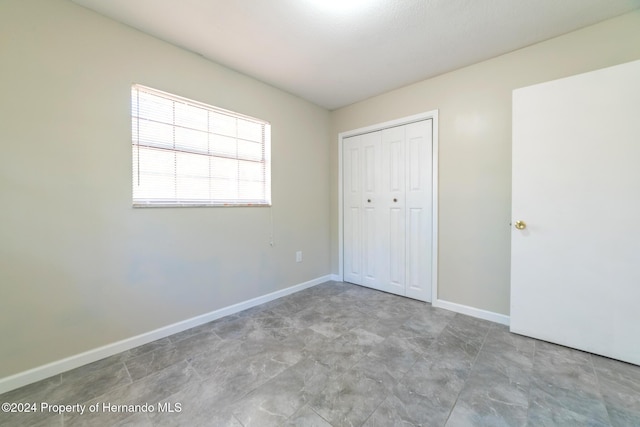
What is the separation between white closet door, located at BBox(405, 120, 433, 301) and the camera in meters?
2.69

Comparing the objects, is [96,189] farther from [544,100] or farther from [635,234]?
[635,234]

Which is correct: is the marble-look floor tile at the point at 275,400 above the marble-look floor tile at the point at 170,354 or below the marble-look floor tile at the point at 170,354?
above

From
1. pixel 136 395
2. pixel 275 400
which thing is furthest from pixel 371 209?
pixel 136 395

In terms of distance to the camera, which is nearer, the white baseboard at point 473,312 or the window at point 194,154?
the window at point 194,154

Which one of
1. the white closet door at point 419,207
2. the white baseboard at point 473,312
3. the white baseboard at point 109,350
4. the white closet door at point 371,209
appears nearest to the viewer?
Result: the white baseboard at point 109,350

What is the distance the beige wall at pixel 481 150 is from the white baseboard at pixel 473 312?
0.14ft

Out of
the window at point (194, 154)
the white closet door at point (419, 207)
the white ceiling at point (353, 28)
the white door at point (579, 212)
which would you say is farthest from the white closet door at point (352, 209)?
the white door at point (579, 212)

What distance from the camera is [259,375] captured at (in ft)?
5.15

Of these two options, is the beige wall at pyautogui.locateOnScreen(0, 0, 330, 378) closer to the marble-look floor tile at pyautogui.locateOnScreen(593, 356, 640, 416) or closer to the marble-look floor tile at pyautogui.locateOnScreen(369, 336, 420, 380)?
the marble-look floor tile at pyautogui.locateOnScreen(369, 336, 420, 380)

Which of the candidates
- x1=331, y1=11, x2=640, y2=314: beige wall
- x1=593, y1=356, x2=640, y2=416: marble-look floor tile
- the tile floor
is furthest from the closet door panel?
x1=593, y1=356, x2=640, y2=416: marble-look floor tile

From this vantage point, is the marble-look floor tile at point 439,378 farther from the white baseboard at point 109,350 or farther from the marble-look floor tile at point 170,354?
the white baseboard at point 109,350

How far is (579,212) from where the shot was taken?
1.80m

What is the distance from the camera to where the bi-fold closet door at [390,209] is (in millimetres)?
2738

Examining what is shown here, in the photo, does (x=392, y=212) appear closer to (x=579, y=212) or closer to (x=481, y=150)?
(x=481, y=150)
